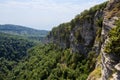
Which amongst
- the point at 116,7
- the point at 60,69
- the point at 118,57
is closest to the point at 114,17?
the point at 116,7

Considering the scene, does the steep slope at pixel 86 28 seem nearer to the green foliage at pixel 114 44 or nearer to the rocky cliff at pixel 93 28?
the rocky cliff at pixel 93 28

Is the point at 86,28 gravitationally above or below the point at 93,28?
below

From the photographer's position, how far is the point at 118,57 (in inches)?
1615

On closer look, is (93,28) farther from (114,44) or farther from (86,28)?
(114,44)

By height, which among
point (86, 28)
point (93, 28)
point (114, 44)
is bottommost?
point (86, 28)

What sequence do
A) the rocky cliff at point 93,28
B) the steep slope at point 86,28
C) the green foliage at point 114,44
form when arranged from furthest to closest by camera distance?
the steep slope at point 86,28
the rocky cliff at point 93,28
the green foliage at point 114,44

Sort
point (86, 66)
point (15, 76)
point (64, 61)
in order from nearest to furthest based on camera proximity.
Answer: point (86, 66)
point (64, 61)
point (15, 76)

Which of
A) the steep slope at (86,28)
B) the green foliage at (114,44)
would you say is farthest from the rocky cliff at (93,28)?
the green foliage at (114,44)

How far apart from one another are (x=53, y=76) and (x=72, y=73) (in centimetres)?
1418

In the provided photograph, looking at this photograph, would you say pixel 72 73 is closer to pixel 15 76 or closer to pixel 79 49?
pixel 79 49

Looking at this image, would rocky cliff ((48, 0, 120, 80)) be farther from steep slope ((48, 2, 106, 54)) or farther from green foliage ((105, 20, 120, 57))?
green foliage ((105, 20, 120, 57))

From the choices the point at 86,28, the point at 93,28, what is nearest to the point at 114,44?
the point at 93,28

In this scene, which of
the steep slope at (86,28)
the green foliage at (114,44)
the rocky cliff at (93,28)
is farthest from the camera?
the steep slope at (86,28)

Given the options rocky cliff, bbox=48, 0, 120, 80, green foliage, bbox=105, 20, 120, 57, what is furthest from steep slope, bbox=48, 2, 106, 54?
green foliage, bbox=105, 20, 120, 57
